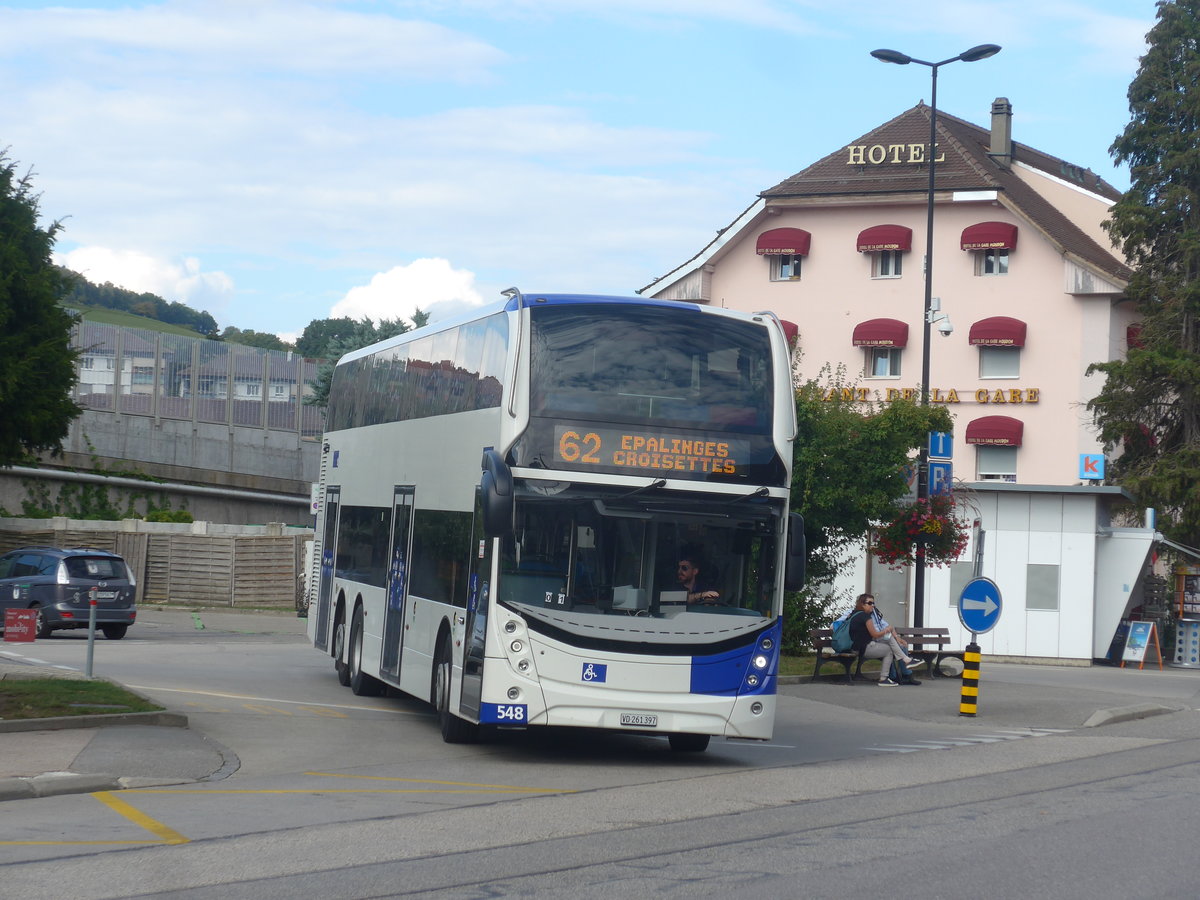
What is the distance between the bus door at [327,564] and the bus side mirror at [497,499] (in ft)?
30.3

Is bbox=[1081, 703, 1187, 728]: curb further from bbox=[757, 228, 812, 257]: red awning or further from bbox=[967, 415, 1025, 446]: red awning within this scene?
bbox=[757, 228, 812, 257]: red awning

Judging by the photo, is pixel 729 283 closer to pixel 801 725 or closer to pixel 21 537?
pixel 21 537

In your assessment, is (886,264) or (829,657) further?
(886,264)

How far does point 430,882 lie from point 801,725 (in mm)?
11090

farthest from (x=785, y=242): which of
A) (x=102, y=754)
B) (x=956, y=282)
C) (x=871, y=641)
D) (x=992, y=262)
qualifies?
(x=102, y=754)

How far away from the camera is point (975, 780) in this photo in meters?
13.6

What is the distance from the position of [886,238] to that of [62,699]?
4308 cm

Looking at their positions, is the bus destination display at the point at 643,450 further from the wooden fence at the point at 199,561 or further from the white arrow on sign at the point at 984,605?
the wooden fence at the point at 199,561

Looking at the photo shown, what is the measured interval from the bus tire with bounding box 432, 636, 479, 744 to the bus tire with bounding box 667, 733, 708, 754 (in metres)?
2.04

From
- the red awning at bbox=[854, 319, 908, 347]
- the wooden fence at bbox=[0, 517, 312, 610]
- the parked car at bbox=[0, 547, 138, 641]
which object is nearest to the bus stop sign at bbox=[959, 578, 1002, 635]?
the parked car at bbox=[0, 547, 138, 641]

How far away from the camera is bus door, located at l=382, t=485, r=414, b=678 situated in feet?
58.0

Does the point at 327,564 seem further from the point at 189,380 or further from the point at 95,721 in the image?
the point at 189,380

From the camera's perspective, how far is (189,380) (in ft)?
163

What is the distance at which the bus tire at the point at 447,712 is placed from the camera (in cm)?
1530
